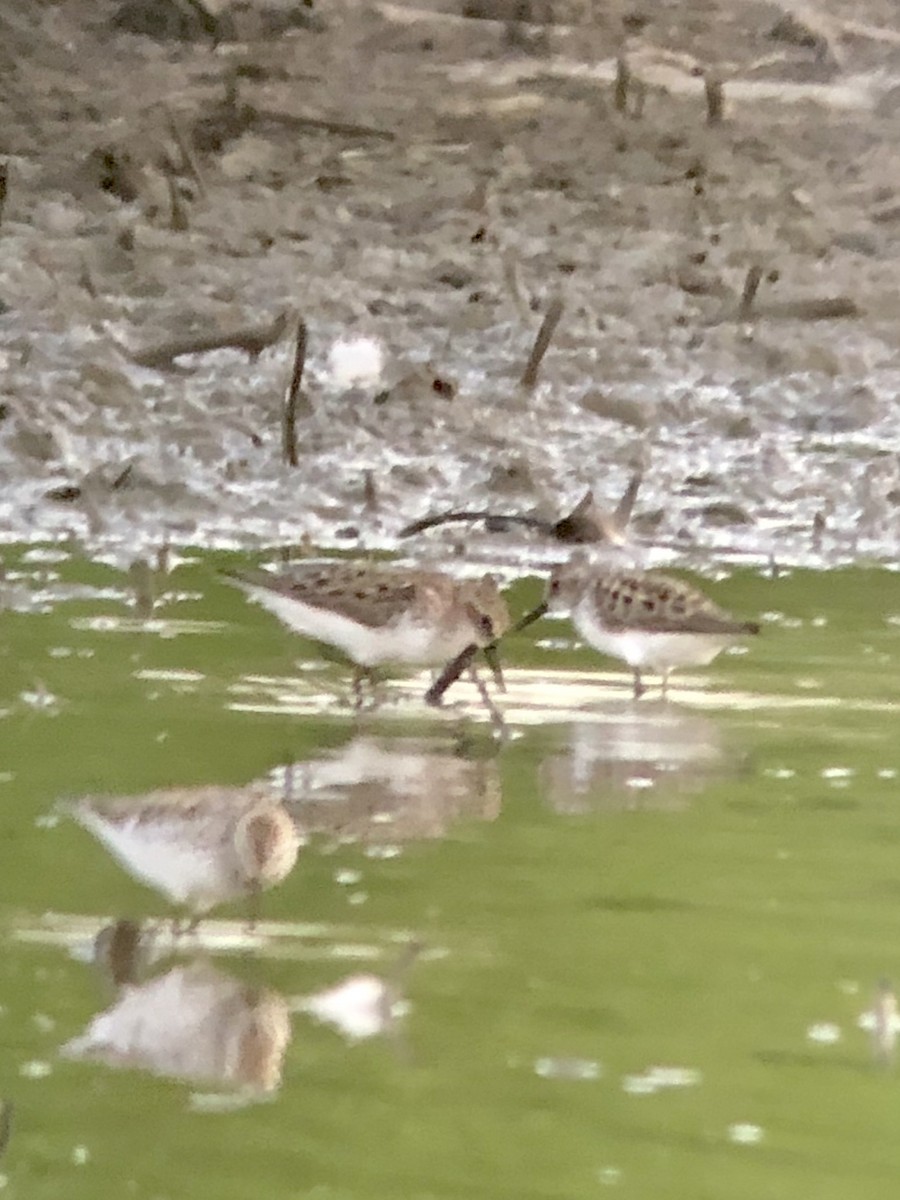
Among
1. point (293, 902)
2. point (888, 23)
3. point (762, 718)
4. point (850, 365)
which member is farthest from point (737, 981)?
point (888, 23)

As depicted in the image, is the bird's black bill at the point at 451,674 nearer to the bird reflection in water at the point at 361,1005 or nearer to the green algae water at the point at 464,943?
the green algae water at the point at 464,943

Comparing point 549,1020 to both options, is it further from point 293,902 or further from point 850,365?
point 850,365

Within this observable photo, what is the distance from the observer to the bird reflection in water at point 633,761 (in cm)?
548

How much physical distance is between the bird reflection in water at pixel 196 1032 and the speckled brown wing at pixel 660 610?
8.91ft

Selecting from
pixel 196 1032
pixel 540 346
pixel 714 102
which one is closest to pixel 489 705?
pixel 196 1032

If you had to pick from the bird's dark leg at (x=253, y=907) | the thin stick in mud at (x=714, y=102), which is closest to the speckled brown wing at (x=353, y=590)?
the bird's dark leg at (x=253, y=907)

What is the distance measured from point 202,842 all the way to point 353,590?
7.70 ft

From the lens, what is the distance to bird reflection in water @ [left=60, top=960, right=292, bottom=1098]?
3.79 meters

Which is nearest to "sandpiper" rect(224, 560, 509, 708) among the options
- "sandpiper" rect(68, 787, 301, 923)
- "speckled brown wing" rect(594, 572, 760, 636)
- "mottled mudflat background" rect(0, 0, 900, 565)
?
"speckled brown wing" rect(594, 572, 760, 636)

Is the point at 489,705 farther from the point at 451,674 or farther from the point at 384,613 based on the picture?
the point at 384,613

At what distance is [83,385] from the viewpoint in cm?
984

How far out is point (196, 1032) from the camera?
392 cm

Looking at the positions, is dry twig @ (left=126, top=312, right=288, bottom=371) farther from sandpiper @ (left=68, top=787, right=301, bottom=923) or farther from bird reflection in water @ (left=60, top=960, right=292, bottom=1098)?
bird reflection in water @ (left=60, top=960, right=292, bottom=1098)

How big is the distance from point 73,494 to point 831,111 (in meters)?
5.82
